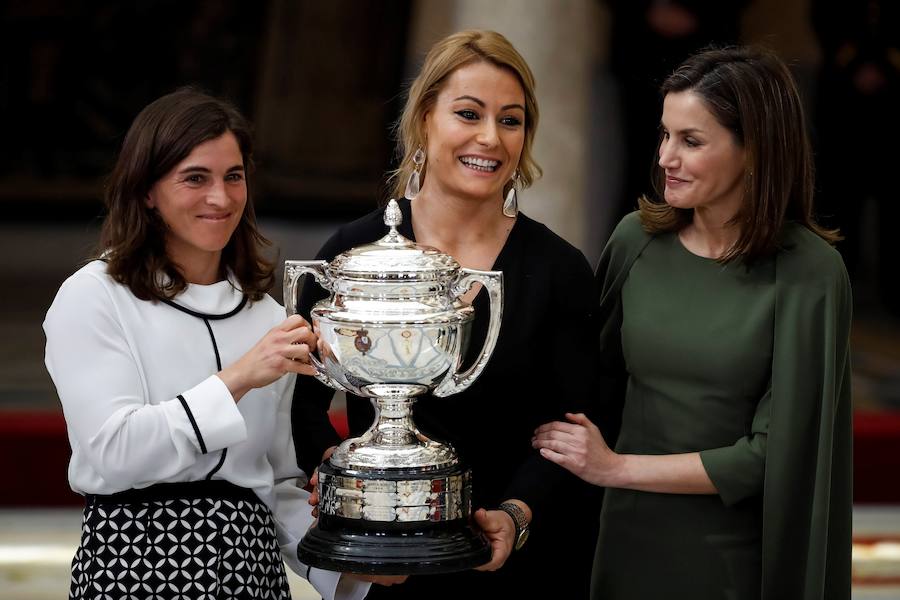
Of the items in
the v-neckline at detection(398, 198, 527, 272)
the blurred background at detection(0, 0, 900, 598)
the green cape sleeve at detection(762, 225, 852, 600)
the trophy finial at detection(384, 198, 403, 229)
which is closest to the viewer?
the trophy finial at detection(384, 198, 403, 229)

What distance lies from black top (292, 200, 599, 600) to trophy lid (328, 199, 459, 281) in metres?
0.29

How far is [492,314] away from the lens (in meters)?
2.00

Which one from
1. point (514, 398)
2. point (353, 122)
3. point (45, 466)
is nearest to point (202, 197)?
point (514, 398)

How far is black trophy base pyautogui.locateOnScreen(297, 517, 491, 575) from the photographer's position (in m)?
1.93

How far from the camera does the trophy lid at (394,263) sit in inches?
75.8

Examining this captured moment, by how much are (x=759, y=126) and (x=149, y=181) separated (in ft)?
3.19

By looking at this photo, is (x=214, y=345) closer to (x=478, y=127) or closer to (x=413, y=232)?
(x=413, y=232)

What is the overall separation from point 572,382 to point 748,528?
14.9 inches

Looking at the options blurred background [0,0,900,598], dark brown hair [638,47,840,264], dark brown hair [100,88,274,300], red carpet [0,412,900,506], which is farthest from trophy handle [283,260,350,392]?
red carpet [0,412,900,506]

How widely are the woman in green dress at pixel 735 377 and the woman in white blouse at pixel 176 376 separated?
0.49 metres

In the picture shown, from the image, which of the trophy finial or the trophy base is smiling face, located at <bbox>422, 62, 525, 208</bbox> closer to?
the trophy finial

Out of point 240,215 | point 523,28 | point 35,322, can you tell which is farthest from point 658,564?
point 35,322

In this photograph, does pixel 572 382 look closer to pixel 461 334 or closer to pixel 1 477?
pixel 461 334

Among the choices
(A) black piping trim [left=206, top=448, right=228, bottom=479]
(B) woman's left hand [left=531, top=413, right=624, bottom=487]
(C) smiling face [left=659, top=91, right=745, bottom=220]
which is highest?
(C) smiling face [left=659, top=91, right=745, bottom=220]
